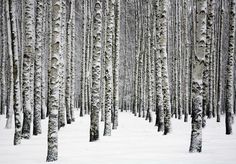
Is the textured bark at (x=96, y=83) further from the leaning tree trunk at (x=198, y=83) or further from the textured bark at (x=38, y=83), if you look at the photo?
the leaning tree trunk at (x=198, y=83)

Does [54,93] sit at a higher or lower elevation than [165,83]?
lower

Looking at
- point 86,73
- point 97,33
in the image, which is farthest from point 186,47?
point 97,33

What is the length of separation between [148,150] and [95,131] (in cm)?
274

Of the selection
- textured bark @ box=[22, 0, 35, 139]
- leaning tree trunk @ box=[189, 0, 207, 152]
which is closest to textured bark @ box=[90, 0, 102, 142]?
textured bark @ box=[22, 0, 35, 139]

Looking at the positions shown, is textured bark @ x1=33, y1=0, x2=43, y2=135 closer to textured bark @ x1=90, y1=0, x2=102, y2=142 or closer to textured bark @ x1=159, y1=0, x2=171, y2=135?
textured bark @ x1=90, y1=0, x2=102, y2=142

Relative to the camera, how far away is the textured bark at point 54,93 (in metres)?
7.20

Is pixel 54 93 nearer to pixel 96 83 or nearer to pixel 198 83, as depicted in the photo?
pixel 96 83

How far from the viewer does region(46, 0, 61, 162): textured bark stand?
23.6 ft

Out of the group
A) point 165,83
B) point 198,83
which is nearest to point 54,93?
point 198,83

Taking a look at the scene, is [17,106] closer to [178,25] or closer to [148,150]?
[148,150]

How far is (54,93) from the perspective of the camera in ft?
24.3

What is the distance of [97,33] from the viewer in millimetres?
10742

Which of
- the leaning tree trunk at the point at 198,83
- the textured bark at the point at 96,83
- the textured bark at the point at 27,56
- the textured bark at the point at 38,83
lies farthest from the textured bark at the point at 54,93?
the textured bark at the point at 38,83

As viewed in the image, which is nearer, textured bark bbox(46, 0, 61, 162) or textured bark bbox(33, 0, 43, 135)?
textured bark bbox(46, 0, 61, 162)
